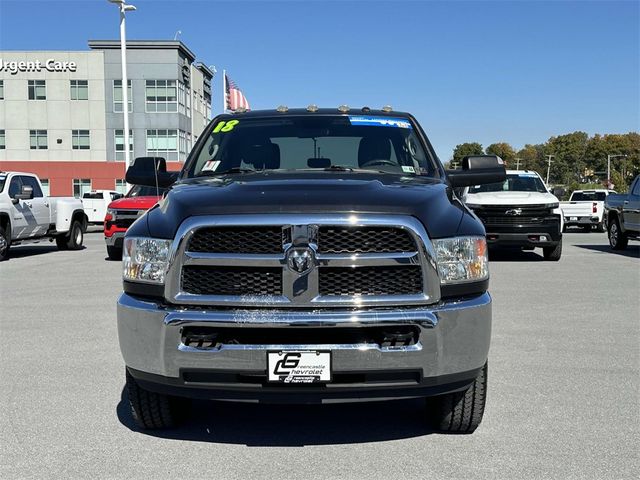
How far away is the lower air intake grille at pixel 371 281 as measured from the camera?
3.59 m

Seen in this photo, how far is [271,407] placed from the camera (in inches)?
188

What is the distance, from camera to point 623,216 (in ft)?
55.7

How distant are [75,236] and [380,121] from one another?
15.0m

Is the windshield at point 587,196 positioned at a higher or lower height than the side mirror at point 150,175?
lower

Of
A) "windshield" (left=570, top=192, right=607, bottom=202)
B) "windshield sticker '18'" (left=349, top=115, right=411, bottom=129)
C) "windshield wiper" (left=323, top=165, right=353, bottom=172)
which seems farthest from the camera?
"windshield" (left=570, top=192, right=607, bottom=202)

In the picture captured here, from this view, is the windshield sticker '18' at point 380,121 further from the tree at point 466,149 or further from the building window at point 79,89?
the tree at point 466,149

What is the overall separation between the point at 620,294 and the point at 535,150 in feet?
590

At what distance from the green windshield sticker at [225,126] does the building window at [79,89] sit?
58033 mm

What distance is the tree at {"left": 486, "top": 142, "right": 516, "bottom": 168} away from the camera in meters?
171

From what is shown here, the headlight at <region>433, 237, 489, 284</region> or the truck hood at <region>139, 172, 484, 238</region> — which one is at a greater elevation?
the truck hood at <region>139, 172, 484, 238</region>

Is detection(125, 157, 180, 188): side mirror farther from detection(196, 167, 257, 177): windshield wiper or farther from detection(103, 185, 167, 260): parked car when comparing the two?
detection(103, 185, 167, 260): parked car

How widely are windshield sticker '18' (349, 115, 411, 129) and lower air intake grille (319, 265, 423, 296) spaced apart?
7.07ft

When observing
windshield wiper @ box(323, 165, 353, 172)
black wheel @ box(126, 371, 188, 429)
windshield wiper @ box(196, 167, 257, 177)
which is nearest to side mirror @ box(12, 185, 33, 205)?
windshield wiper @ box(196, 167, 257, 177)

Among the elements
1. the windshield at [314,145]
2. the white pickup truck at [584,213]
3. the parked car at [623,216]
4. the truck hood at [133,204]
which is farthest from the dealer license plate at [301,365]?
the white pickup truck at [584,213]
